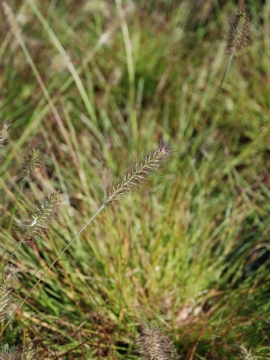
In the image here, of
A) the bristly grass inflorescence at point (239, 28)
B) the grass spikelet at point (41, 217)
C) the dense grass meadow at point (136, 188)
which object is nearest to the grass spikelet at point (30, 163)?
the dense grass meadow at point (136, 188)

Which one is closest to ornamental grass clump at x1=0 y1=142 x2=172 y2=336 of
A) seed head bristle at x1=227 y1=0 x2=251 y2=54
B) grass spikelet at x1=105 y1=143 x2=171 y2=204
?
grass spikelet at x1=105 y1=143 x2=171 y2=204

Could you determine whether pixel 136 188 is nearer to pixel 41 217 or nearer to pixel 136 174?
pixel 136 174

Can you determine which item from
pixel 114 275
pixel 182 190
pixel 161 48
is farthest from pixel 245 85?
pixel 114 275

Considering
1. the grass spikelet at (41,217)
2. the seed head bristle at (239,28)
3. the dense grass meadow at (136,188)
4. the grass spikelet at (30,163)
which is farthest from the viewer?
the dense grass meadow at (136,188)

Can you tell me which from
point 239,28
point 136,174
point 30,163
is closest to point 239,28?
point 239,28

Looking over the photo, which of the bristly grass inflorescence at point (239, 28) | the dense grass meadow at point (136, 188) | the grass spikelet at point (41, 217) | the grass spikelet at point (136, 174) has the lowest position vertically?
the dense grass meadow at point (136, 188)

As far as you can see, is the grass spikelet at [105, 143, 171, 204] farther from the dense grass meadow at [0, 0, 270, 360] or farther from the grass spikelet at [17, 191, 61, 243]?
the grass spikelet at [17, 191, 61, 243]

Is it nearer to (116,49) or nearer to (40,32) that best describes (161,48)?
(116,49)

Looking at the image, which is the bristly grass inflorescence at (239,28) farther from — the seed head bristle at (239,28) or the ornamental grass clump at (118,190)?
the ornamental grass clump at (118,190)
